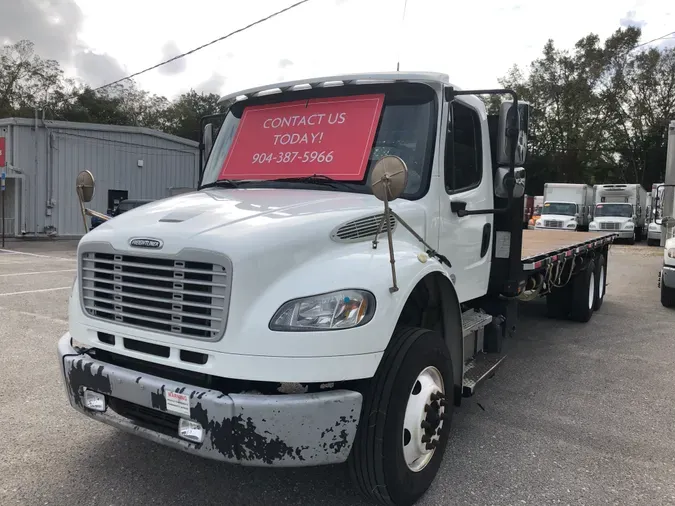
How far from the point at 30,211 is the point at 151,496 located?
72.3ft

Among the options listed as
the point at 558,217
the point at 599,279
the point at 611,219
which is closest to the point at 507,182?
the point at 599,279

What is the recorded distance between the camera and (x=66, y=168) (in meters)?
23.1

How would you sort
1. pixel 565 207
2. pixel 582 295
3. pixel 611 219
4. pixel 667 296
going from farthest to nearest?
1. pixel 565 207
2. pixel 611 219
3. pixel 667 296
4. pixel 582 295

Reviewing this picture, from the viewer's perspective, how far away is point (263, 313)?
101 inches

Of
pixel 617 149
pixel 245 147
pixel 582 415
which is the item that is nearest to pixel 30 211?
pixel 245 147

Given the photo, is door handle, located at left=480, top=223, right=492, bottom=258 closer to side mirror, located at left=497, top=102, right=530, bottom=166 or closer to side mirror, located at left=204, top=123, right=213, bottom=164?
A: side mirror, located at left=497, top=102, right=530, bottom=166

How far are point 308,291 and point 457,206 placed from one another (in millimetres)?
1688

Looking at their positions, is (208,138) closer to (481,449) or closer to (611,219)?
(481,449)

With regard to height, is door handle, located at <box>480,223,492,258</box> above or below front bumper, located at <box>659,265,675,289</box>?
above

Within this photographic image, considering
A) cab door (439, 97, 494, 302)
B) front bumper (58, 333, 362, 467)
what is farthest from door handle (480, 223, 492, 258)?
front bumper (58, 333, 362, 467)

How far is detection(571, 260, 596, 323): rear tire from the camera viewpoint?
26.7 feet

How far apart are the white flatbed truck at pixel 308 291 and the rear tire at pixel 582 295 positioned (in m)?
4.64

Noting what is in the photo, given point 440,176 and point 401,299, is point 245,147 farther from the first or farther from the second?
point 401,299

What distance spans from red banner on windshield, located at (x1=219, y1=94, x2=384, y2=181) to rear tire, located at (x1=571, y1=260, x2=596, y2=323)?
5632 millimetres
